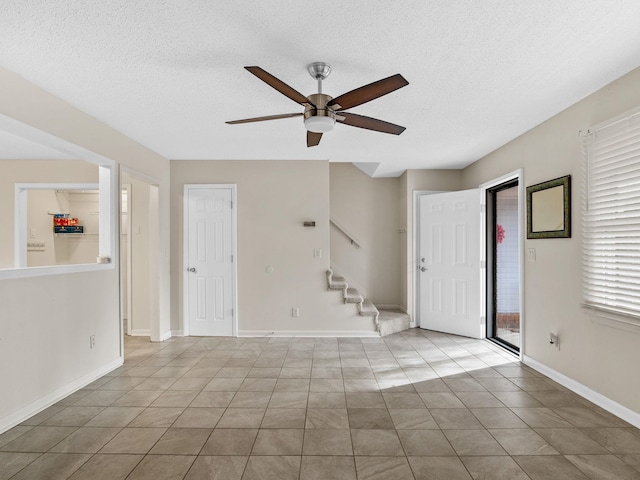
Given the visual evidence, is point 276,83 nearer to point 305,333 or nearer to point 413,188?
point 305,333

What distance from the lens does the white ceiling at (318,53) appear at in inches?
71.1

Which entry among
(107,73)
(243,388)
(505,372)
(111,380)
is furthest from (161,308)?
(505,372)

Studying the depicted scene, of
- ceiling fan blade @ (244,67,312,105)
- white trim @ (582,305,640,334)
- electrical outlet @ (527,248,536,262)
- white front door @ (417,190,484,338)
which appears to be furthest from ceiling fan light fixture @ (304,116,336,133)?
white front door @ (417,190,484,338)

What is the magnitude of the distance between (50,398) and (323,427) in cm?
220

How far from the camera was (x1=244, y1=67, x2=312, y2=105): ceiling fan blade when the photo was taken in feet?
6.23

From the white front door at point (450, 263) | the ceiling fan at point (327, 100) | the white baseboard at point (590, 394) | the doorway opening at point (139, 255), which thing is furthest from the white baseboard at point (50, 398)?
the white baseboard at point (590, 394)

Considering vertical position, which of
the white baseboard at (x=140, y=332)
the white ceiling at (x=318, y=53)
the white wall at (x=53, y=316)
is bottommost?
the white baseboard at (x=140, y=332)

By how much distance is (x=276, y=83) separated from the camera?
2012 mm

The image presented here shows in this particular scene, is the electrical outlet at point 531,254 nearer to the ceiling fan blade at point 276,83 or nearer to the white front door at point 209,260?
the ceiling fan blade at point 276,83

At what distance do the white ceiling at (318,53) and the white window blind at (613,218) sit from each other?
0.44 m

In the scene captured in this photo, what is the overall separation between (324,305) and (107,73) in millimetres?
3602

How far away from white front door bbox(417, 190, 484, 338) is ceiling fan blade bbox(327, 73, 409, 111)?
3245 millimetres

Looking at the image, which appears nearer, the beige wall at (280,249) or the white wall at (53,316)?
the white wall at (53,316)

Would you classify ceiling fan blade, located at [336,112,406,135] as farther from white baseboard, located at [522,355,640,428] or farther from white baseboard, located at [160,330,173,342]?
white baseboard, located at [160,330,173,342]
